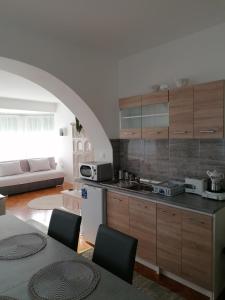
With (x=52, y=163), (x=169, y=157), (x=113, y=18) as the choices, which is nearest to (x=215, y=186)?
(x=169, y=157)

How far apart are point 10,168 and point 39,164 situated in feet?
2.79

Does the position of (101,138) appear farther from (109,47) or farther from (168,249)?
(168,249)

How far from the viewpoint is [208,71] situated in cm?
260

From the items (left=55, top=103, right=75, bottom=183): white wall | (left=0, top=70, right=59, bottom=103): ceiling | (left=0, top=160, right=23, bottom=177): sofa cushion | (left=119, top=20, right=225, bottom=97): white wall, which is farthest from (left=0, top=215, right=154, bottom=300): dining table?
(left=55, top=103, right=75, bottom=183): white wall

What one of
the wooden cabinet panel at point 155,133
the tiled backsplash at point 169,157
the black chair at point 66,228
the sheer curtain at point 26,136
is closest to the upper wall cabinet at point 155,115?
the wooden cabinet panel at point 155,133

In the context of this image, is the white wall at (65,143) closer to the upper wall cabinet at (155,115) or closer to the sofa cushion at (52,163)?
the sofa cushion at (52,163)

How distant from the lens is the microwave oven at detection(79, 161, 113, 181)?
3.22m

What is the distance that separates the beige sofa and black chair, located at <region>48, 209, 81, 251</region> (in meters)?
4.56

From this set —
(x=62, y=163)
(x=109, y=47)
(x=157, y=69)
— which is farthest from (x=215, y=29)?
(x=62, y=163)

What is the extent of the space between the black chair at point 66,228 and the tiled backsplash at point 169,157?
156cm

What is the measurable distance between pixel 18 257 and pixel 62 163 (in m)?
6.23

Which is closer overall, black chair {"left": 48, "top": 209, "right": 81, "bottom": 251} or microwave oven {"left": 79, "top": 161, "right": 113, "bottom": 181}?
black chair {"left": 48, "top": 209, "right": 81, "bottom": 251}

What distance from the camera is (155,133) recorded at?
283 centimetres

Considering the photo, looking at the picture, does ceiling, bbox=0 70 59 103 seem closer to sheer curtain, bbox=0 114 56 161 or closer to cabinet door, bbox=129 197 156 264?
sheer curtain, bbox=0 114 56 161
